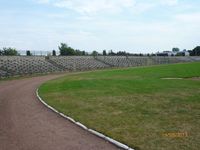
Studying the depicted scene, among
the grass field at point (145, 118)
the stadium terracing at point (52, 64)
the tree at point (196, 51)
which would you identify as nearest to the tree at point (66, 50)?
the stadium terracing at point (52, 64)

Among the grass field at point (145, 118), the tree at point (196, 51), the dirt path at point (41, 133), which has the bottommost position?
the dirt path at point (41, 133)

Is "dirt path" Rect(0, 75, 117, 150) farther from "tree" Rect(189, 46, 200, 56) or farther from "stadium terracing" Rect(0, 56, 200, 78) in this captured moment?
"tree" Rect(189, 46, 200, 56)

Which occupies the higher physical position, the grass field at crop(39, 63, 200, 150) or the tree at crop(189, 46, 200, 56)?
the tree at crop(189, 46, 200, 56)

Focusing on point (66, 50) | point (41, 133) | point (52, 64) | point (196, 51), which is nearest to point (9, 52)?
point (52, 64)

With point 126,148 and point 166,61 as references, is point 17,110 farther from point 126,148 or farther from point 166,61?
point 166,61

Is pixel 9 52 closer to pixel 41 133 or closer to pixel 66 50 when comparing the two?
pixel 66 50

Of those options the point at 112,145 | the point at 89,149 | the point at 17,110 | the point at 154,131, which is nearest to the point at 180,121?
the point at 154,131

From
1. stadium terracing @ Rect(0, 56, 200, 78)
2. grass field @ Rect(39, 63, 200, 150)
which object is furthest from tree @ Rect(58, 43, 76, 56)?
grass field @ Rect(39, 63, 200, 150)

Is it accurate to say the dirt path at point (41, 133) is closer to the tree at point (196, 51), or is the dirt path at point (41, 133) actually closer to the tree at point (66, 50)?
the tree at point (66, 50)

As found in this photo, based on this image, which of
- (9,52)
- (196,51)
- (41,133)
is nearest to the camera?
(41,133)

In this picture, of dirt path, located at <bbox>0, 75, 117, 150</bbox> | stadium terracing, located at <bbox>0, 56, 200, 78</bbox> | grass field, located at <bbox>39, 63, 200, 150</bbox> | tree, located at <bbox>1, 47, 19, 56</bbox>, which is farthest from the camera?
tree, located at <bbox>1, 47, 19, 56</bbox>

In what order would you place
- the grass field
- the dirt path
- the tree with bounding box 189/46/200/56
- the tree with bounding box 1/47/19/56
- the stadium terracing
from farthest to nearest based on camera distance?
the tree with bounding box 189/46/200/56 < the tree with bounding box 1/47/19/56 < the stadium terracing < the dirt path < the grass field

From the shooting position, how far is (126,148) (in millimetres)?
7844

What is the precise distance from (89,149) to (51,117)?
4.92 meters
